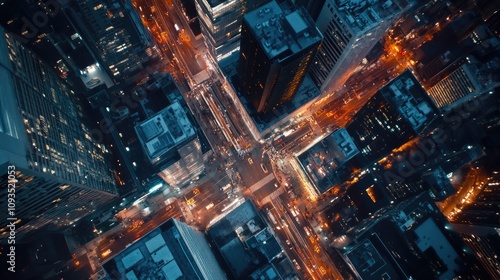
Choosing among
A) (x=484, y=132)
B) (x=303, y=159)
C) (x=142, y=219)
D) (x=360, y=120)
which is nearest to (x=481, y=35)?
(x=484, y=132)

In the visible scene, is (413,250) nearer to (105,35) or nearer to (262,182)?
(262,182)

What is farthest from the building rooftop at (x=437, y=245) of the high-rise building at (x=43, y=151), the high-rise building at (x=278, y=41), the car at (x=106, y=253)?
the car at (x=106, y=253)

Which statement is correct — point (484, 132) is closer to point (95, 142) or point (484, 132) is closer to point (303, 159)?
point (303, 159)

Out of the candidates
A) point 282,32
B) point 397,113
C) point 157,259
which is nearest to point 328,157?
point 397,113

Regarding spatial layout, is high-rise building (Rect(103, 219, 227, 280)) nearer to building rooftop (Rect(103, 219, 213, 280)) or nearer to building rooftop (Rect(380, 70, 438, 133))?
building rooftop (Rect(103, 219, 213, 280))

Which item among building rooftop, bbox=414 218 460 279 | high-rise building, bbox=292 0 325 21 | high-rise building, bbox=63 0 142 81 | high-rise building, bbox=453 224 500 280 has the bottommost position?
high-rise building, bbox=453 224 500 280

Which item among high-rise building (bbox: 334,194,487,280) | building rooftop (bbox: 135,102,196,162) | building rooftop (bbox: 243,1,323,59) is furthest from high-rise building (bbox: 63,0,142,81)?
high-rise building (bbox: 334,194,487,280)
